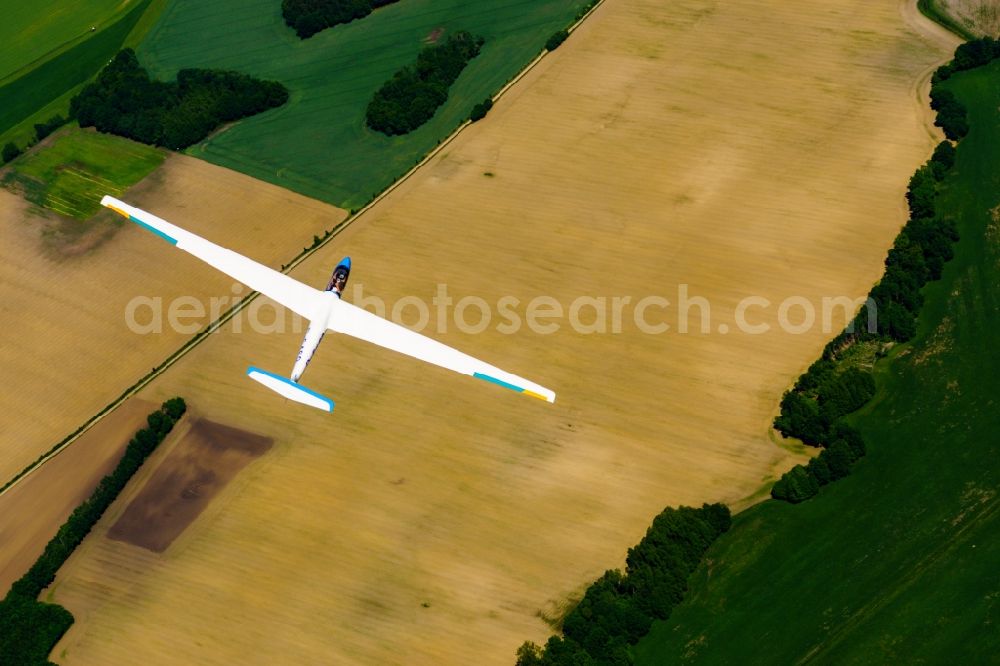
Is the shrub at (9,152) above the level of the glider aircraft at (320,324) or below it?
below

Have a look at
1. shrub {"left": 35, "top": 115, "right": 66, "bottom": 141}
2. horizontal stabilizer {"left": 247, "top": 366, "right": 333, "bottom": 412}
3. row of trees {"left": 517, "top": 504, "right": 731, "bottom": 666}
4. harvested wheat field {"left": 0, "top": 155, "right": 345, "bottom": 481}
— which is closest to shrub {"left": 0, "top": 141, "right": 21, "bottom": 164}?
shrub {"left": 35, "top": 115, "right": 66, "bottom": 141}

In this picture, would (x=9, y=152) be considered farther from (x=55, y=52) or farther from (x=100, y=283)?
(x=100, y=283)

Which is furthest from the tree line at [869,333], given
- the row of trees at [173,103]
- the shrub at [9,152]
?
the shrub at [9,152]

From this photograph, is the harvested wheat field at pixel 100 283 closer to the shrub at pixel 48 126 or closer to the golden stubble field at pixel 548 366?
the golden stubble field at pixel 548 366

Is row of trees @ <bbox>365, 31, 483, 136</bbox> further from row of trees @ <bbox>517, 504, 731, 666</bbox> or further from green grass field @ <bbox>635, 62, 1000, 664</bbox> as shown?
row of trees @ <bbox>517, 504, 731, 666</bbox>

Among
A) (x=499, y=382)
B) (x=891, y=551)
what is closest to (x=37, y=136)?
(x=499, y=382)

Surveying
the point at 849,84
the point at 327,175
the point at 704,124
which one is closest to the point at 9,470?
the point at 327,175

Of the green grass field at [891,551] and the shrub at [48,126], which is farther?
the shrub at [48,126]

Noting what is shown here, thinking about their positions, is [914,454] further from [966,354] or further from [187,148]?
[187,148]
